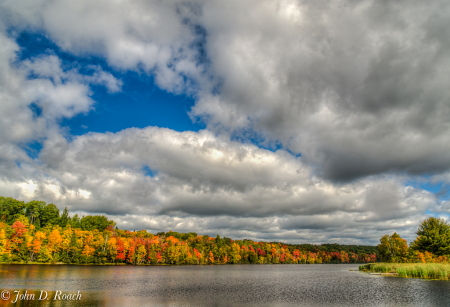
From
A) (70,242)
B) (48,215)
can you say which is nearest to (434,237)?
(70,242)

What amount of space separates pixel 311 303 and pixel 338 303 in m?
4.12

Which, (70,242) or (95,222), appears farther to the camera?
(95,222)

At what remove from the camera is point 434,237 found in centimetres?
8538

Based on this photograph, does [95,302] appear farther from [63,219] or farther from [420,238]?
[63,219]

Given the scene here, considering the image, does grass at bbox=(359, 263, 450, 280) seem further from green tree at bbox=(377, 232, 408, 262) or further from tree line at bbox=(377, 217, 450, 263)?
green tree at bbox=(377, 232, 408, 262)

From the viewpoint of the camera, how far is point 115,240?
138625mm

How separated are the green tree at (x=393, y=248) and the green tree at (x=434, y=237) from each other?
19.2 m

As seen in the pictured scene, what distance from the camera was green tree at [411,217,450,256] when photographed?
82938 millimetres

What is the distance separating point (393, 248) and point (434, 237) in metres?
30.6

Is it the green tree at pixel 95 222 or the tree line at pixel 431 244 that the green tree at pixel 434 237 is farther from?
the green tree at pixel 95 222

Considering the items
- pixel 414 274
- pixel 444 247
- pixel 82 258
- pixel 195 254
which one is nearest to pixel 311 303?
pixel 414 274

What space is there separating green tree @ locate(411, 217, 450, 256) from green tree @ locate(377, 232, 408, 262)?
62.9 ft

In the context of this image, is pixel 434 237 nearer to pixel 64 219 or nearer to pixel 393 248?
pixel 393 248

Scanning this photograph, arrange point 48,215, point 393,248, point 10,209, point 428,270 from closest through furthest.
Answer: point 428,270, point 393,248, point 10,209, point 48,215
